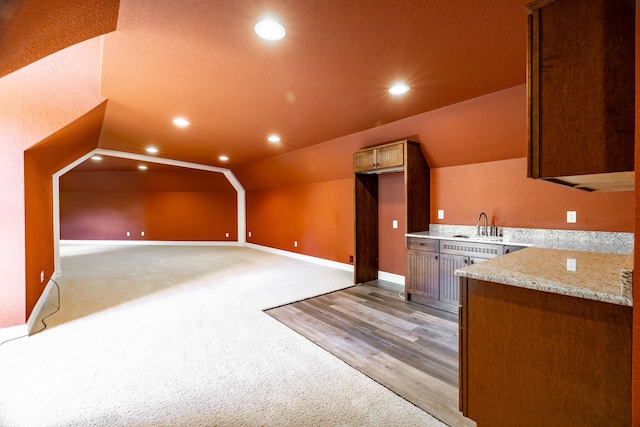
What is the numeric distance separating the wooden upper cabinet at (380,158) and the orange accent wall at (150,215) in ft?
19.0

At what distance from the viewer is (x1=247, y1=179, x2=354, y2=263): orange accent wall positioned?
5629mm

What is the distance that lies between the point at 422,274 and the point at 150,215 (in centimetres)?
896

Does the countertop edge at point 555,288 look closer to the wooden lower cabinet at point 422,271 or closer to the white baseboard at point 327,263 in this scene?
the wooden lower cabinet at point 422,271

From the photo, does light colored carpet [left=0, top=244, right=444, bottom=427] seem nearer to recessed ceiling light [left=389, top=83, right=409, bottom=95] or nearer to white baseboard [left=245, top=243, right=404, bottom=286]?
white baseboard [left=245, top=243, right=404, bottom=286]

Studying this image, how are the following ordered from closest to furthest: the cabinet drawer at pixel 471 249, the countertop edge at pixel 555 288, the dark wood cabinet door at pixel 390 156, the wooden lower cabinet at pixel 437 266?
the countertop edge at pixel 555 288
the cabinet drawer at pixel 471 249
the wooden lower cabinet at pixel 437 266
the dark wood cabinet door at pixel 390 156

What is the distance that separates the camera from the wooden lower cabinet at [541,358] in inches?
45.8

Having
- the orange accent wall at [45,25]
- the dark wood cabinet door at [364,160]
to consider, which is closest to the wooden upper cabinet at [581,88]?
the orange accent wall at [45,25]

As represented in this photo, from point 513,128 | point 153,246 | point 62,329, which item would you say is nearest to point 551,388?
point 513,128

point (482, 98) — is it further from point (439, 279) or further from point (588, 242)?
point (439, 279)

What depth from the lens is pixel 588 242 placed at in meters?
2.82

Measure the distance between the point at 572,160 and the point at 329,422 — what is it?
72.1 inches

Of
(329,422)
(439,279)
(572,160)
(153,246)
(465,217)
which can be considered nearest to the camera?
(572,160)

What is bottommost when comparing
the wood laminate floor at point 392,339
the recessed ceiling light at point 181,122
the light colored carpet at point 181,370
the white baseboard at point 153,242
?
the light colored carpet at point 181,370

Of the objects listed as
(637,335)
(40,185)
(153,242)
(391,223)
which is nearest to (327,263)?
(391,223)
